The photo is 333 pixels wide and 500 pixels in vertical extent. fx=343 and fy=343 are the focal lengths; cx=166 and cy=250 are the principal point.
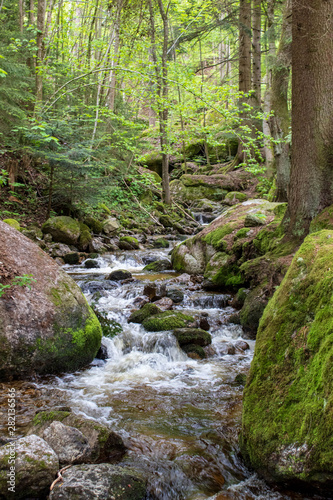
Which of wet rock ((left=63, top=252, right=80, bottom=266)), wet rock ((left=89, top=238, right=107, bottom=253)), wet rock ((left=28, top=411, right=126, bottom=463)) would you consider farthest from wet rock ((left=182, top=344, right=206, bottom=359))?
wet rock ((left=89, top=238, right=107, bottom=253))

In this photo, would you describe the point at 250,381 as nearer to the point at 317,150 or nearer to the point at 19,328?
the point at 19,328

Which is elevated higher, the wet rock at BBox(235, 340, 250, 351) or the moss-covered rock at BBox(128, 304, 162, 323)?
the moss-covered rock at BBox(128, 304, 162, 323)

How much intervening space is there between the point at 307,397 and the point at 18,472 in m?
2.04

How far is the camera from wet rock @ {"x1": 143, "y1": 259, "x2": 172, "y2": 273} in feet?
35.0

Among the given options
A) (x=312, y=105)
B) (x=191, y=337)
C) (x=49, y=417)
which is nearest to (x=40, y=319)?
(x=49, y=417)

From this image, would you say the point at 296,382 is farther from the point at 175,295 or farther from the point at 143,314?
the point at 175,295

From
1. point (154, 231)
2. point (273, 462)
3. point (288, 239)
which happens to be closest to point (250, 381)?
point (273, 462)

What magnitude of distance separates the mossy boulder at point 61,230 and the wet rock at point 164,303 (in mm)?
5861

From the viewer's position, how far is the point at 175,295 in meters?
7.98

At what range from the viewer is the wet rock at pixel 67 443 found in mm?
2701

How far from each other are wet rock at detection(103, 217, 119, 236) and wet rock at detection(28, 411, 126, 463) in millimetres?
11766

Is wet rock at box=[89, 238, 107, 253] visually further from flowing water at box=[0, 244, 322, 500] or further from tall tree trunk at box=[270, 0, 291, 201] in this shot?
tall tree trunk at box=[270, 0, 291, 201]

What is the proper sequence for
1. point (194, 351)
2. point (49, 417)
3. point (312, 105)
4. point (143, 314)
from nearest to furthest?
point (49, 417) → point (194, 351) → point (312, 105) → point (143, 314)

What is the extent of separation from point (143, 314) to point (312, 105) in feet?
16.0
